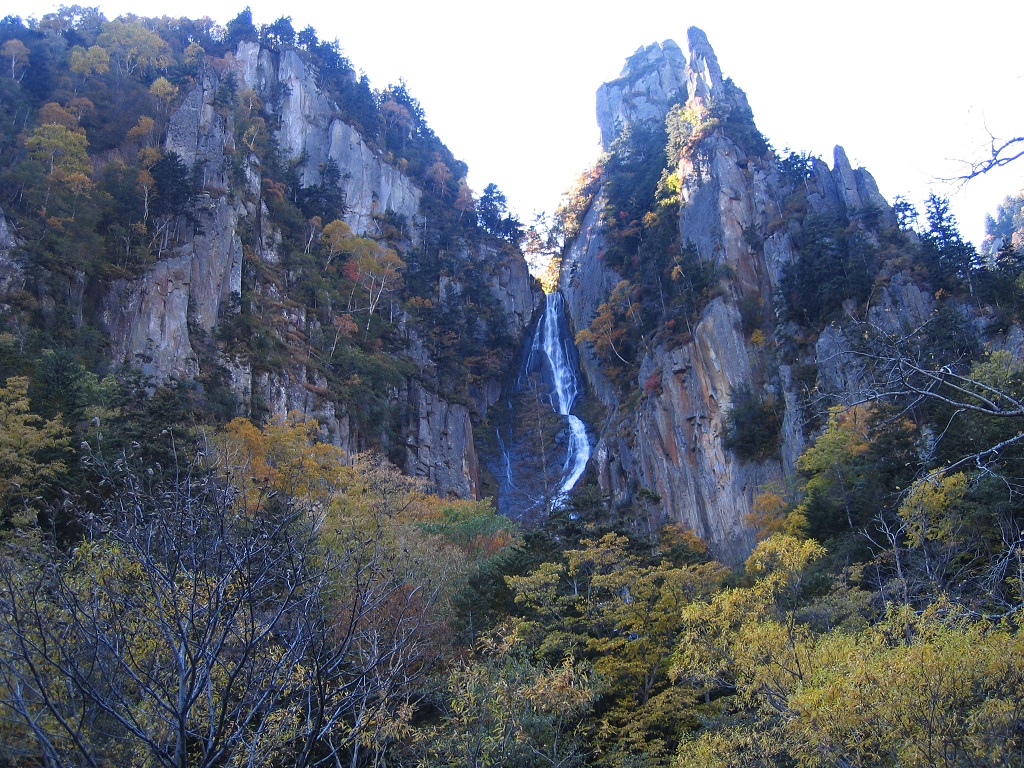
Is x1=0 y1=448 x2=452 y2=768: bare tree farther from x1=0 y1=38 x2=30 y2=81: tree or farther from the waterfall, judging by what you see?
x1=0 y1=38 x2=30 y2=81: tree

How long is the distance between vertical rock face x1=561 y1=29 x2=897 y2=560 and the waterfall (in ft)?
7.50

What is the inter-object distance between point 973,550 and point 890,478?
543 cm

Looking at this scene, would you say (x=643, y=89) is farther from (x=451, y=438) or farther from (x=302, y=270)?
(x=451, y=438)

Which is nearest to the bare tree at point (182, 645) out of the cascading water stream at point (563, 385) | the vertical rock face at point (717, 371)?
the vertical rock face at point (717, 371)

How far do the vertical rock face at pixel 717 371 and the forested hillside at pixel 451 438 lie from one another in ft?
0.78

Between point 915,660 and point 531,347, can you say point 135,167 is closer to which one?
point 531,347

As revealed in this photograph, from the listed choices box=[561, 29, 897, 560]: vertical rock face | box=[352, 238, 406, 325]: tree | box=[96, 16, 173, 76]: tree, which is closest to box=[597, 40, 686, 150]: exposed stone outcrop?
box=[561, 29, 897, 560]: vertical rock face

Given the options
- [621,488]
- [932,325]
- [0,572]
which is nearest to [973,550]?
[932,325]

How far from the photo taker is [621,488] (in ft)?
140

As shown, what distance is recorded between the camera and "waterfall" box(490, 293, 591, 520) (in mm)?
46438

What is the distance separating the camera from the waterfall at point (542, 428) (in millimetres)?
46438

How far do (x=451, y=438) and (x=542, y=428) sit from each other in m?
6.86

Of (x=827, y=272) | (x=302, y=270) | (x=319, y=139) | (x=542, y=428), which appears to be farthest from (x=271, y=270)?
(x=827, y=272)

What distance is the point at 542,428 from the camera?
1993 inches
